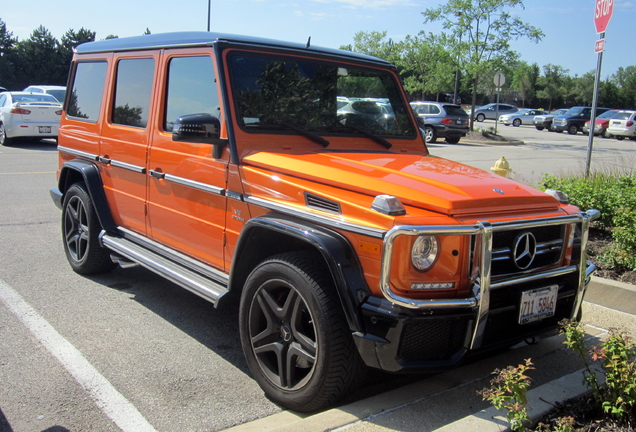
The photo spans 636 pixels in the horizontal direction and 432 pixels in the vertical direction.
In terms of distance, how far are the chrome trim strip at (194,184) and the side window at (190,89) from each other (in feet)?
1.32

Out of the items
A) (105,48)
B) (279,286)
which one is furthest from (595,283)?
(105,48)

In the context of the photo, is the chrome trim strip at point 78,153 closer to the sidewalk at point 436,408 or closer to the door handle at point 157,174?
the door handle at point 157,174

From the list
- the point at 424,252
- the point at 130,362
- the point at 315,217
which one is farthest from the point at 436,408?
the point at 130,362

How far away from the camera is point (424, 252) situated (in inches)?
115

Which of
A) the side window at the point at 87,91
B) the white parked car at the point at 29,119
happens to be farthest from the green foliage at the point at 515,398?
the white parked car at the point at 29,119

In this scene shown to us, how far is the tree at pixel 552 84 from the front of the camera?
237 ft

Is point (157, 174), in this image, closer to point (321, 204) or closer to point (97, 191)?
point (97, 191)

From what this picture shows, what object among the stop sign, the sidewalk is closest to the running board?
the sidewalk

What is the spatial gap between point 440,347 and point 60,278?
4053 mm

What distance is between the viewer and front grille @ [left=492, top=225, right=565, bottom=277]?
3.07 m

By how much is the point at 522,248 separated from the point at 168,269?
2434 mm

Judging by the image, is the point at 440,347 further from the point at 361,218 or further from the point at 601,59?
the point at 601,59

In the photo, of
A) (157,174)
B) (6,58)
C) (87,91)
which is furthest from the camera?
(6,58)

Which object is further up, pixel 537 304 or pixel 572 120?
pixel 572 120
